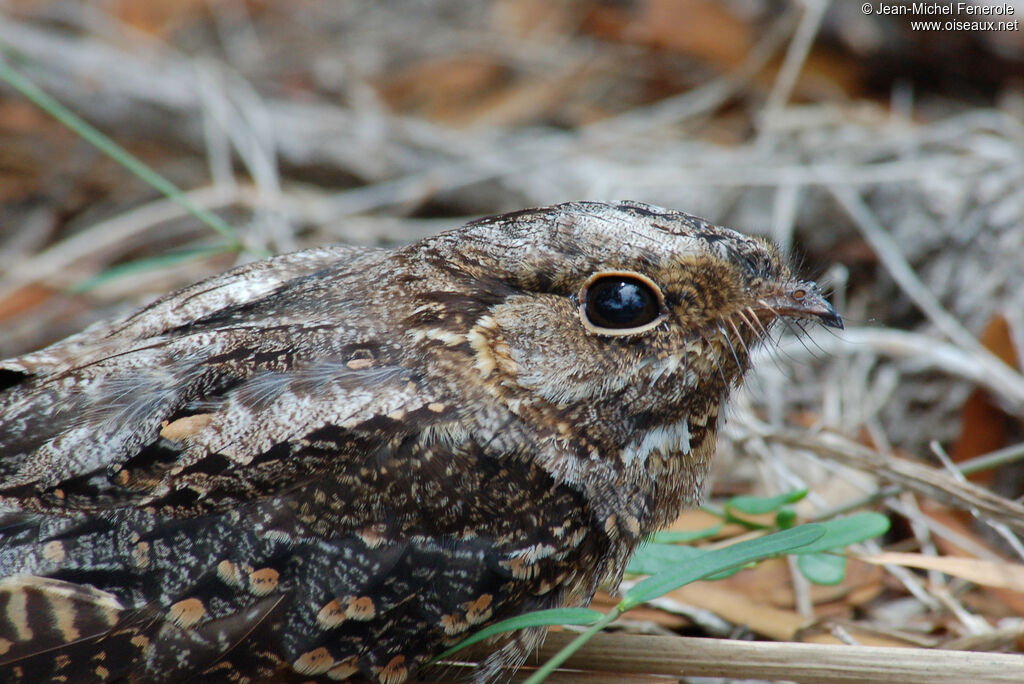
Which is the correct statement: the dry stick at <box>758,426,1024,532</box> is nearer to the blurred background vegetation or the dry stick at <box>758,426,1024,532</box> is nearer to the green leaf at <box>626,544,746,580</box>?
the blurred background vegetation

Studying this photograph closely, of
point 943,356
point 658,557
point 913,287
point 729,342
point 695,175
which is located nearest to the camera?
point 729,342

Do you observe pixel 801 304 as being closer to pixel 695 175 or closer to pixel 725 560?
pixel 725 560

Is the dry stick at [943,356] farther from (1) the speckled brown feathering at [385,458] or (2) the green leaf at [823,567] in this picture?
(1) the speckled brown feathering at [385,458]

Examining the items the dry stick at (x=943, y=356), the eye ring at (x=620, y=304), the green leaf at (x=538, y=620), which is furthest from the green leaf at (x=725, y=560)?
the dry stick at (x=943, y=356)

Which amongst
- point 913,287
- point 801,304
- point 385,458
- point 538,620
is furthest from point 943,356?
point 385,458

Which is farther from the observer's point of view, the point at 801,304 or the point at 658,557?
the point at 658,557

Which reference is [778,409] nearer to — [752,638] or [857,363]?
[857,363]

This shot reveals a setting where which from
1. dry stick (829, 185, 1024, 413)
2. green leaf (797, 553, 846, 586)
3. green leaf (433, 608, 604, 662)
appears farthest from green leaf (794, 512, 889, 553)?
dry stick (829, 185, 1024, 413)
